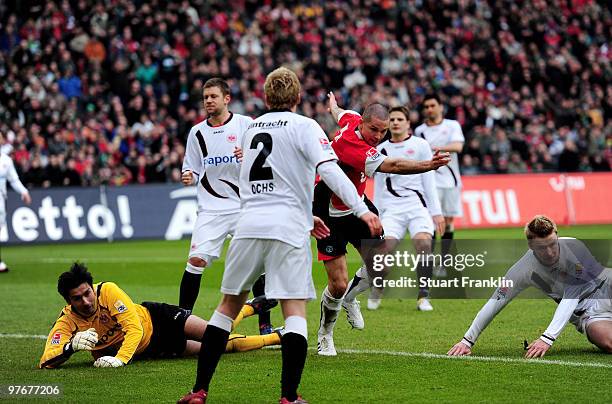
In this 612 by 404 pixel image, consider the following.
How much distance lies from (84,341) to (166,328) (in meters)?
0.97

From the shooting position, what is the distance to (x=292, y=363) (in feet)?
23.3

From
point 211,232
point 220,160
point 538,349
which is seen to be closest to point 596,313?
point 538,349

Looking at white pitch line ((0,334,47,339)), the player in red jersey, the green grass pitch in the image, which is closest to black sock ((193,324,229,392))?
the green grass pitch

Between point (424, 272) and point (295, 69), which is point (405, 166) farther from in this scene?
point (295, 69)

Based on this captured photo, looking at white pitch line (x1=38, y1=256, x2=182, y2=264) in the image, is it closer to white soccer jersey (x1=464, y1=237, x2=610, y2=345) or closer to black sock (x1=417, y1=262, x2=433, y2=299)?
black sock (x1=417, y1=262, x2=433, y2=299)

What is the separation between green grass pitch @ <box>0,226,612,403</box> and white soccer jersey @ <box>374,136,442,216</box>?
1353 millimetres

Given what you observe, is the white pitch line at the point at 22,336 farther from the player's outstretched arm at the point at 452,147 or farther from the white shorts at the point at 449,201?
the white shorts at the point at 449,201

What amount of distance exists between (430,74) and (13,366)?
2553cm

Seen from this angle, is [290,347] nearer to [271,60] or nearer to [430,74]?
[271,60]

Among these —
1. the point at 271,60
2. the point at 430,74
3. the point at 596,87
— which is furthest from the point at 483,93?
the point at 271,60

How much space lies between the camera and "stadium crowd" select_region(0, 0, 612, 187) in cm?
2634

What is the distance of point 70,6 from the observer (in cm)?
2995

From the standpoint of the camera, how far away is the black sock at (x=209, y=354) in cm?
720

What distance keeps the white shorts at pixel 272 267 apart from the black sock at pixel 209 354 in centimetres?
29
